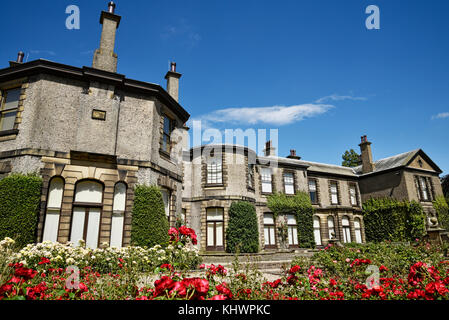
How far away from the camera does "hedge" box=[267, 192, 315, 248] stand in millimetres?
21844

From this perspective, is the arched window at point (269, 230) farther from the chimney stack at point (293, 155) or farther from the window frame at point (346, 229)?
the chimney stack at point (293, 155)

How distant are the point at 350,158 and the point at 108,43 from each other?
37.5 meters

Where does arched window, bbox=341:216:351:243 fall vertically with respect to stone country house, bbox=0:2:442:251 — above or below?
below

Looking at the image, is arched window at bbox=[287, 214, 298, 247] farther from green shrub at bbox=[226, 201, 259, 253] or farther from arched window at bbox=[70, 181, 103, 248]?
arched window at bbox=[70, 181, 103, 248]

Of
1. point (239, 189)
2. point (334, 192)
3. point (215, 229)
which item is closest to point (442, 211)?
point (334, 192)

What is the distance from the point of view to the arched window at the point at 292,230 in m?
21.8

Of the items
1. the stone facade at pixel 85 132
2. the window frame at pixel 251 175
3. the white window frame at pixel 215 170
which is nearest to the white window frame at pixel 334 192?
the window frame at pixel 251 175

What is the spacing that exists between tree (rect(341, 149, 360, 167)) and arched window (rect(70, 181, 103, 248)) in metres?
37.0

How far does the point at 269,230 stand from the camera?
839 inches

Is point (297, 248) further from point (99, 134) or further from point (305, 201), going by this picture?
point (99, 134)

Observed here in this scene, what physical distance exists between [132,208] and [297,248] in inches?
593

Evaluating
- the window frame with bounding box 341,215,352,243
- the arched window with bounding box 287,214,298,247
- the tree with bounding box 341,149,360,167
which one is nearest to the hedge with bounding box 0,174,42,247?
the arched window with bounding box 287,214,298,247

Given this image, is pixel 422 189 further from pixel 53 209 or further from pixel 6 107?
pixel 6 107
